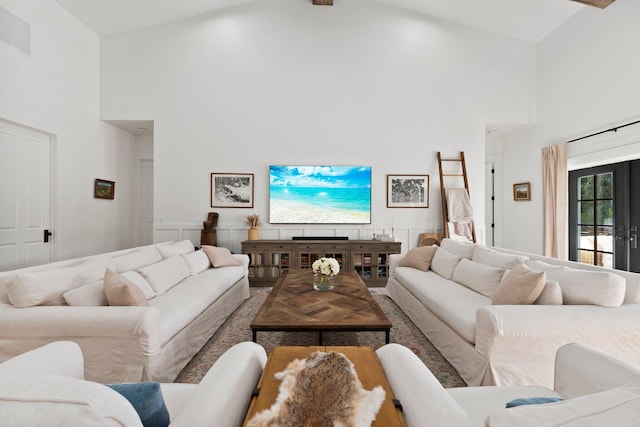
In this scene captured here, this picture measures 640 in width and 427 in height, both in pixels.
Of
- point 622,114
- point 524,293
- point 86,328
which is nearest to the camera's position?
point 86,328

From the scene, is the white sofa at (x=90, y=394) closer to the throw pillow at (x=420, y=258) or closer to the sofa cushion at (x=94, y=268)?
the sofa cushion at (x=94, y=268)

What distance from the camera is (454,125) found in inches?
213

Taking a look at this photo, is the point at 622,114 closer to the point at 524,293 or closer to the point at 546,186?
the point at 546,186

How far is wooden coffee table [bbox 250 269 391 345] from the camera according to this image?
2.19 m

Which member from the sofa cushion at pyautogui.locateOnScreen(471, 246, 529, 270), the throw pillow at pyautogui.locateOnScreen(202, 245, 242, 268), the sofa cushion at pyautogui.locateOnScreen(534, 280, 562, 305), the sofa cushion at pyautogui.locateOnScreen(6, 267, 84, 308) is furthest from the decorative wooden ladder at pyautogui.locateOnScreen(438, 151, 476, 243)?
the sofa cushion at pyautogui.locateOnScreen(6, 267, 84, 308)

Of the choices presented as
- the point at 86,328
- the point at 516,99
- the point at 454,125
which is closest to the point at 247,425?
the point at 86,328

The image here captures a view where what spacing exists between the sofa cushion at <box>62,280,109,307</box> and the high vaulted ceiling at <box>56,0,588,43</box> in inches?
174

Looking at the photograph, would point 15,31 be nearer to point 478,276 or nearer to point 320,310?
point 320,310

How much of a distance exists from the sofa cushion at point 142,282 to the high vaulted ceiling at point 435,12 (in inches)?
166

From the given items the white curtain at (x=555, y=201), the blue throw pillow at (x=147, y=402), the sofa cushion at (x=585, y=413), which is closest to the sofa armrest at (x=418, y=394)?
the sofa cushion at (x=585, y=413)

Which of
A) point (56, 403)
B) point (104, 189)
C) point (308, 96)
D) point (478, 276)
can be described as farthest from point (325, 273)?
point (104, 189)

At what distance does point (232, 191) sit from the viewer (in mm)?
5297

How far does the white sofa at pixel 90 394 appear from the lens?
0.55m

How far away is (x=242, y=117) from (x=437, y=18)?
374 centimetres
